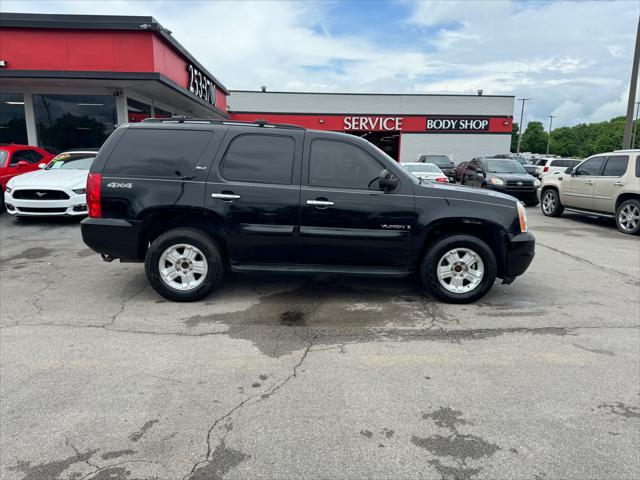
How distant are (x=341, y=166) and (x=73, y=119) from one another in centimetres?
1329

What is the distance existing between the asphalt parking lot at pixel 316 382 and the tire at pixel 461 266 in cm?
18

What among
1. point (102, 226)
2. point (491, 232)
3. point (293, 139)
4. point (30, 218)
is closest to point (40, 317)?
point (102, 226)

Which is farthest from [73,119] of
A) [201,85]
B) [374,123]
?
[374,123]

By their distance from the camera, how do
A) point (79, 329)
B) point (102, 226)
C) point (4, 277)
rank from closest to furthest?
point (79, 329), point (102, 226), point (4, 277)

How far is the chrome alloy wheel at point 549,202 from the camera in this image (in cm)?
1398

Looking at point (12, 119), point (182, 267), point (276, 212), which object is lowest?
point (182, 267)

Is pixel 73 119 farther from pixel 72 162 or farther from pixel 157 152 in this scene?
pixel 157 152

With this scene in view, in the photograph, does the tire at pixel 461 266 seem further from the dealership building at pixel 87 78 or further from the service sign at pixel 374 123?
the service sign at pixel 374 123

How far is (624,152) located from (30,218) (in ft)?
46.9

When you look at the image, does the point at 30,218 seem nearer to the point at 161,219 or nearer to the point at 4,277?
the point at 4,277

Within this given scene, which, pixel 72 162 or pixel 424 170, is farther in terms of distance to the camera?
pixel 424 170

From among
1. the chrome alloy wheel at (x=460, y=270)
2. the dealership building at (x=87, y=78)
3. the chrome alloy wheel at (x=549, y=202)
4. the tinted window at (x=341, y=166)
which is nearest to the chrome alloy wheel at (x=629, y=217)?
the chrome alloy wheel at (x=549, y=202)

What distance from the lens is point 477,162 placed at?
1792 centimetres

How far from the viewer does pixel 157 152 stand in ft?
17.3
